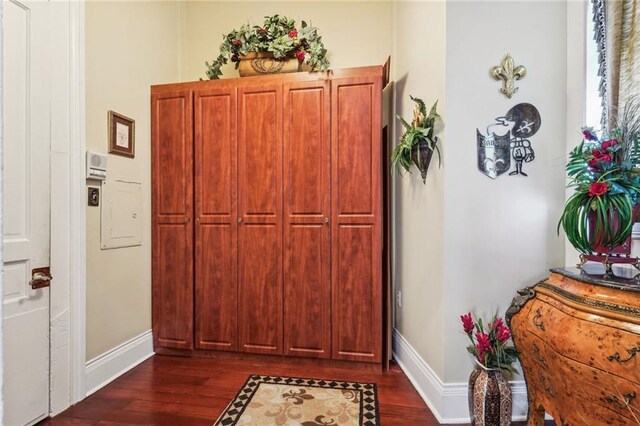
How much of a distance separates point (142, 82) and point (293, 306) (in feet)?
7.08

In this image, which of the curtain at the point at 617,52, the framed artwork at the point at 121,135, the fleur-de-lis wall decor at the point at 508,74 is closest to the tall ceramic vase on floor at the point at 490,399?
the curtain at the point at 617,52

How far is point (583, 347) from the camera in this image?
1.11 meters

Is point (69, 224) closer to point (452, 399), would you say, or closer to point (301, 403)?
point (301, 403)

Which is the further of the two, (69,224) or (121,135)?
(121,135)

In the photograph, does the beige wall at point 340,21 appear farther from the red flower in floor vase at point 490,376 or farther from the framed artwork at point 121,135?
the red flower in floor vase at point 490,376

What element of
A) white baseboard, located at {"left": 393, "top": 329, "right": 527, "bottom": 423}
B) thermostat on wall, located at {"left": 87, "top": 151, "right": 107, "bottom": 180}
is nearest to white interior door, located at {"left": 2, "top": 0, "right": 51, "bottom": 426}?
thermostat on wall, located at {"left": 87, "top": 151, "right": 107, "bottom": 180}

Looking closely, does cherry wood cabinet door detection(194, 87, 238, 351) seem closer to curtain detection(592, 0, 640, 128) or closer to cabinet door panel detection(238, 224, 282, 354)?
cabinet door panel detection(238, 224, 282, 354)

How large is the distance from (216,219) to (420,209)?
1546 millimetres

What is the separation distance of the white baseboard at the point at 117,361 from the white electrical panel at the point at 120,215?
74 cm

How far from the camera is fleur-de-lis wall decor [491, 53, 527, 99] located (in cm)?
178

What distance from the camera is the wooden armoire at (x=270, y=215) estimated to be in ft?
7.87

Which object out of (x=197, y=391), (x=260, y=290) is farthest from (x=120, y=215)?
(x=197, y=391)

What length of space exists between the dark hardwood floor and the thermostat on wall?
1.42 meters

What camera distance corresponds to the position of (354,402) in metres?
1.97
